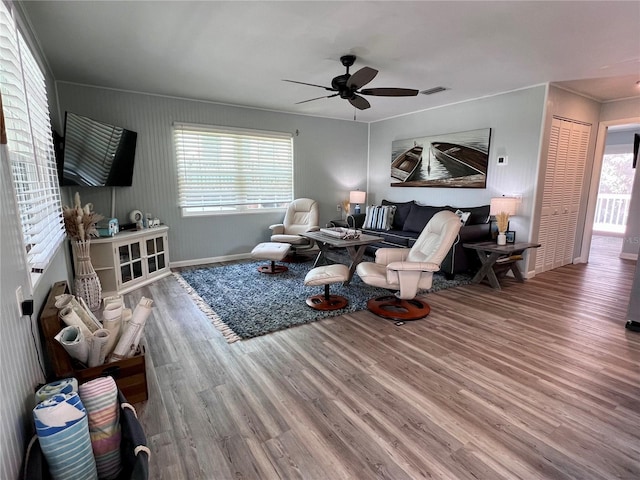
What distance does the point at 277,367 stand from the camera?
7.82 feet

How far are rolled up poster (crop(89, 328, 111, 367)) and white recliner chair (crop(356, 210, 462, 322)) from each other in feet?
6.93

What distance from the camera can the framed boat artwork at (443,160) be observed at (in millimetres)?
4832

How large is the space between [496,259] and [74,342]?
4.20 meters

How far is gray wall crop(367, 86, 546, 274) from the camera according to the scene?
423 cm

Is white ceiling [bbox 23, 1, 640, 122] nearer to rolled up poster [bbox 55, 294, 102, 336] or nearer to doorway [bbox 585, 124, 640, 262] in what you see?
rolled up poster [bbox 55, 294, 102, 336]

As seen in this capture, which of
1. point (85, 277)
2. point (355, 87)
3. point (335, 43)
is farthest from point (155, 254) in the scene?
point (335, 43)

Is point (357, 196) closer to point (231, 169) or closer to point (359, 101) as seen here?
point (231, 169)

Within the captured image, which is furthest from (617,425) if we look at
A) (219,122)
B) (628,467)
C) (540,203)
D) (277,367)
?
(219,122)

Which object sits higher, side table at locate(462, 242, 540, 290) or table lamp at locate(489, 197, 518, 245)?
table lamp at locate(489, 197, 518, 245)

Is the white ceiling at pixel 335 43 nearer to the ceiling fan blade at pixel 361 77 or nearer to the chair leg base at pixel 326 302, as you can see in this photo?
the ceiling fan blade at pixel 361 77

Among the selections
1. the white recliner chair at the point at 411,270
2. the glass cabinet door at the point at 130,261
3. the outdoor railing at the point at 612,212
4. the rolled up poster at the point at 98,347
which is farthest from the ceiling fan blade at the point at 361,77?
the outdoor railing at the point at 612,212

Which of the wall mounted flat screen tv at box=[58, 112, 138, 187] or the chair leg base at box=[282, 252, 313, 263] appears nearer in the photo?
the wall mounted flat screen tv at box=[58, 112, 138, 187]

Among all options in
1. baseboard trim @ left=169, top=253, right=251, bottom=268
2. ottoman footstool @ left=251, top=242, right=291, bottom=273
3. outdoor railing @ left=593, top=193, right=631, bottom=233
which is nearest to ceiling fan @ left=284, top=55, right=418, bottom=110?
ottoman footstool @ left=251, top=242, right=291, bottom=273

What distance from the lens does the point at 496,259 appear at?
13.5ft
